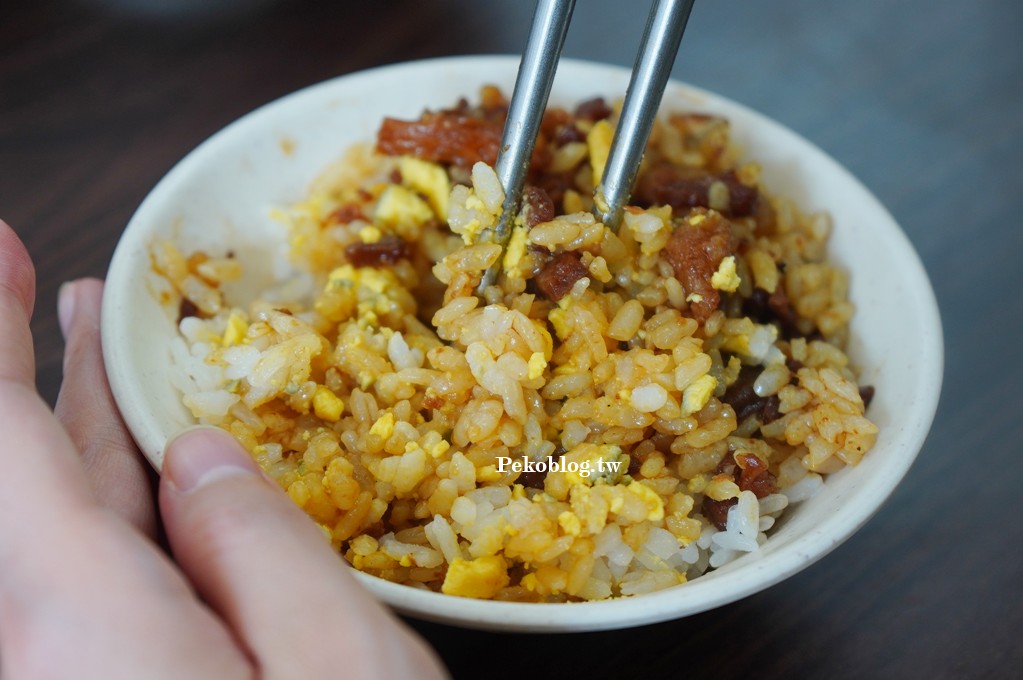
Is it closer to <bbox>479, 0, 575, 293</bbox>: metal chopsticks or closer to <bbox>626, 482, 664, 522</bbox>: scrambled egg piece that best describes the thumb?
<bbox>626, 482, 664, 522</bbox>: scrambled egg piece

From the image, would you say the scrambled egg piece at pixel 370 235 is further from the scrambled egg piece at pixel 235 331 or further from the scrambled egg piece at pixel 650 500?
the scrambled egg piece at pixel 650 500

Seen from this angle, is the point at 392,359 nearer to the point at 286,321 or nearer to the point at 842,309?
the point at 286,321

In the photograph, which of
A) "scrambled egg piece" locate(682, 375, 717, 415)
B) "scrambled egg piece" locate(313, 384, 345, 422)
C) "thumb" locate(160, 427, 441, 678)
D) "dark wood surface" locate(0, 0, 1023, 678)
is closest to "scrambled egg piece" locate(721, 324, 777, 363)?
"scrambled egg piece" locate(682, 375, 717, 415)

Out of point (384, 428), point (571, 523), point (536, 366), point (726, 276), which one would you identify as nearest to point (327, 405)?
point (384, 428)

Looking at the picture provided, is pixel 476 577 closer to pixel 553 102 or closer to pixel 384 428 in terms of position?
pixel 384 428

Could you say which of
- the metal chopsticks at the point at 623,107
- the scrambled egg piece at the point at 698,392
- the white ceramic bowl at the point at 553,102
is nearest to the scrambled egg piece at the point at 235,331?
the white ceramic bowl at the point at 553,102

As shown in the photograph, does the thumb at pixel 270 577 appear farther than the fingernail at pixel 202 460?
No
